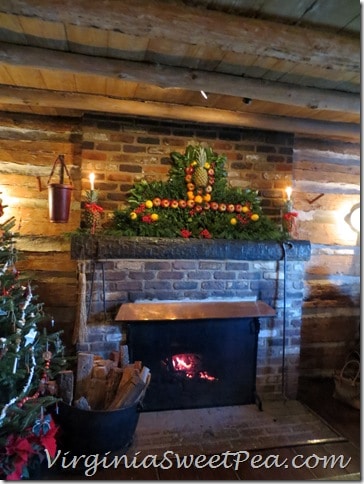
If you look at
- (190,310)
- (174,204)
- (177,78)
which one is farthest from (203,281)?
(177,78)

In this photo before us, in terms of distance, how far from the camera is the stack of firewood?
1880 millimetres

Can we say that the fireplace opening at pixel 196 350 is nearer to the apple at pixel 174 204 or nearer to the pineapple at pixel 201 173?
the apple at pixel 174 204

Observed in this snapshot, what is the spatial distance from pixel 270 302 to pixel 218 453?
41.8 inches

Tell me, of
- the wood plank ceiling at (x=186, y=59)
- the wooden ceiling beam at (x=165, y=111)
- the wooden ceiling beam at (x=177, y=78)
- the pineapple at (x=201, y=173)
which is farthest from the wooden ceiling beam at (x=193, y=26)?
the pineapple at (x=201, y=173)

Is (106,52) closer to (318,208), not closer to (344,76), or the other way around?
(344,76)

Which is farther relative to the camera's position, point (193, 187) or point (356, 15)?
point (193, 187)

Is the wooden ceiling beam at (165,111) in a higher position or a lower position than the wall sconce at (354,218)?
higher

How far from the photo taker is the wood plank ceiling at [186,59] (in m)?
1.30

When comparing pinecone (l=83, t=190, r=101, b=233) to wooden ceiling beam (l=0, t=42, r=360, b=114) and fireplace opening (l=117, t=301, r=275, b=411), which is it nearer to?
fireplace opening (l=117, t=301, r=275, b=411)

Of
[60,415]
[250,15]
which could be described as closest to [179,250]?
[60,415]

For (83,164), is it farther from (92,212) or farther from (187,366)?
(187,366)

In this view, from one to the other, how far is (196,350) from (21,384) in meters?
1.12

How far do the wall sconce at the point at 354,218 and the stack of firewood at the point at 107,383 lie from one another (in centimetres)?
224

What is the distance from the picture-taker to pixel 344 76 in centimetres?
186
